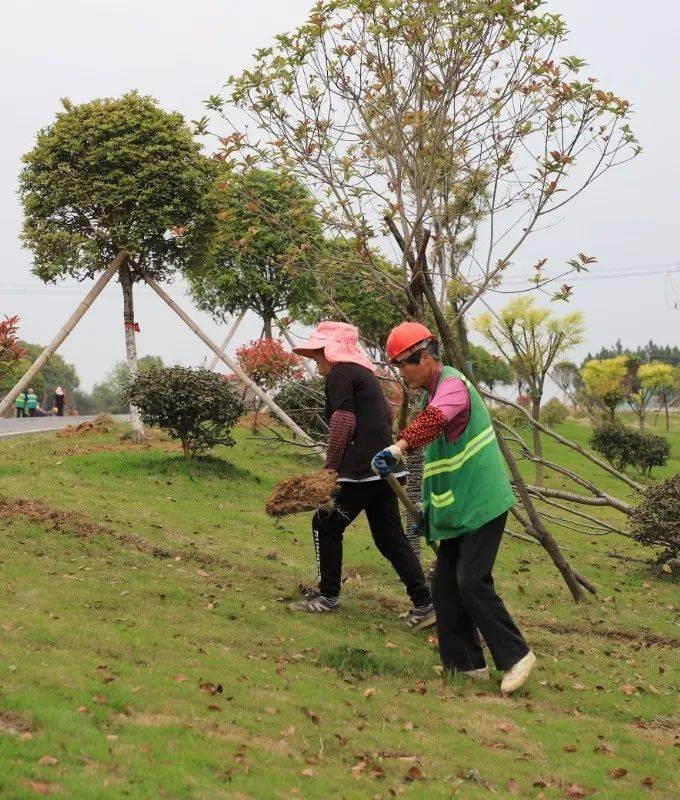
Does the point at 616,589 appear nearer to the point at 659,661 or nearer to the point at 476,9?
the point at 659,661

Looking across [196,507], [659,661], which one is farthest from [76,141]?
[659,661]

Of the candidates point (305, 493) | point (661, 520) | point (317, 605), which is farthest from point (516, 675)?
point (661, 520)

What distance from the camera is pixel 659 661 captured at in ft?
27.8

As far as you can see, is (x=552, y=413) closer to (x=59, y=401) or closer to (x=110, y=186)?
(x=59, y=401)

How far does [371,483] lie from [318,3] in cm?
515

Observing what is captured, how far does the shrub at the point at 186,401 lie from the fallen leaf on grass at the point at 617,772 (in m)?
10.9

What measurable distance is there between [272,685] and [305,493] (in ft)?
5.39

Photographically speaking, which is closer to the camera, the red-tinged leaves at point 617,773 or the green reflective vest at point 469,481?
the red-tinged leaves at point 617,773

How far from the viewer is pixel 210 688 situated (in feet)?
19.4

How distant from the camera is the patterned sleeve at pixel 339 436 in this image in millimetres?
7555

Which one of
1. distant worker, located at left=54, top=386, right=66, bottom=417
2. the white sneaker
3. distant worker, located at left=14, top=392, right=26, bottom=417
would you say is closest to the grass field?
the white sneaker

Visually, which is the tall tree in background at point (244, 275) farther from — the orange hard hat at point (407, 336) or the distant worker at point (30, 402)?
the distant worker at point (30, 402)

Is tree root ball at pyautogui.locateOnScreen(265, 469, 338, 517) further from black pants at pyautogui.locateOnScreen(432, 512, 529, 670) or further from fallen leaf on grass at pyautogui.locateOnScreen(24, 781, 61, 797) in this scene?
fallen leaf on grass at pyautogui.locateOnScreen(24, 781, 61, 797)

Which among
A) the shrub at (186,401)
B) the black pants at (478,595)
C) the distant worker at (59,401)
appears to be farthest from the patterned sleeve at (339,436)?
the distant worker at (59,401)
